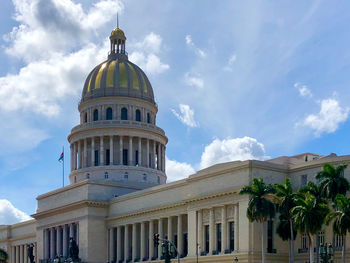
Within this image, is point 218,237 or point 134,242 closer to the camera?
point 218,237

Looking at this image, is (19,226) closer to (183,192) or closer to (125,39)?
(125,39)

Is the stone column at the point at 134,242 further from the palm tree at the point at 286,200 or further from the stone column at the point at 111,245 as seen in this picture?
the palm tree at the point at 286,200

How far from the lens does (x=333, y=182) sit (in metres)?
65.8

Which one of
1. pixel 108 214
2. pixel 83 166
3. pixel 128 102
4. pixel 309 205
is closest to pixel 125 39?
pixel 128 102

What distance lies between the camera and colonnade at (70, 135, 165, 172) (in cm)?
11788

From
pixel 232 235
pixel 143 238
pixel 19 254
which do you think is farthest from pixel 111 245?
pixel 19 254

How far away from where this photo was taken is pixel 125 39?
13012cm

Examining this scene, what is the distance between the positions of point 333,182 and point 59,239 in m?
59.8

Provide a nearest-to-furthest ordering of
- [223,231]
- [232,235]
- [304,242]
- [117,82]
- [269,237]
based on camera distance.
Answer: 1. [304,242]
2. [269,237]
3. [232,235]
4. [223,231]
5. [117,82]

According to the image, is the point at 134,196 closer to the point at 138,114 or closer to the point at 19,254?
the point at 138,114

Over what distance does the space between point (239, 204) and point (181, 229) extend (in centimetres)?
1506

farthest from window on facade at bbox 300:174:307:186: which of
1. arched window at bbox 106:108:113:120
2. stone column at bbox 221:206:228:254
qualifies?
arched window at bbox 106:108:113:120

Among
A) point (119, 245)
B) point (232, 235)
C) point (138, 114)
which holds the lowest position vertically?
point (119, 245)

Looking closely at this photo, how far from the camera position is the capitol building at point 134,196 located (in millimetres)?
76375
